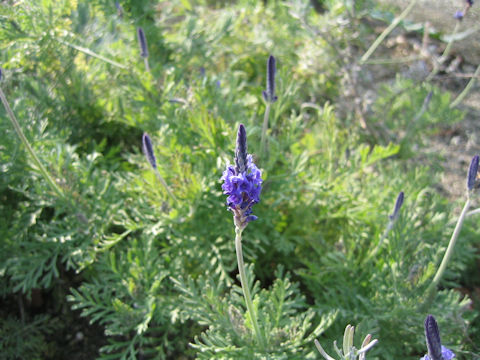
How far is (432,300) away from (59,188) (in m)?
1.94

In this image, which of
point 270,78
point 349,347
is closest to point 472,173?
point 349,347

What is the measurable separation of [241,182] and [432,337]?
67 centimetres

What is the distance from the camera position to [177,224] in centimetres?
239

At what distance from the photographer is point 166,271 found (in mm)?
2234

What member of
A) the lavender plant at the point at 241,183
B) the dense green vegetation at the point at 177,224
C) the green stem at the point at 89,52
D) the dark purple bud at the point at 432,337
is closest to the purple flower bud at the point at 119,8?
the dense green vegetation at the point at 177,224

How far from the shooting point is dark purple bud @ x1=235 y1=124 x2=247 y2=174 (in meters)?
1.18

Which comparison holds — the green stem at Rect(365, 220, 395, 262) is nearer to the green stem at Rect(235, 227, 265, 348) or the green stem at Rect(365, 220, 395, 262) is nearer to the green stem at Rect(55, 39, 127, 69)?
the green stem at Rect(235, 227, 265, 348)

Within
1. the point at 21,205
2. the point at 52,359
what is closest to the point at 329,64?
the point at 21,205

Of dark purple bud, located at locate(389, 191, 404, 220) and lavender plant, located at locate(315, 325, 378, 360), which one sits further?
dark purple bud, located at locate(389, 191, 404, 220)

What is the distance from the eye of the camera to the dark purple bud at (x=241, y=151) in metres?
1.18

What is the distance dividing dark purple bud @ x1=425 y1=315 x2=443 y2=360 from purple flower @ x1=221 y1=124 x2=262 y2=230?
57cm

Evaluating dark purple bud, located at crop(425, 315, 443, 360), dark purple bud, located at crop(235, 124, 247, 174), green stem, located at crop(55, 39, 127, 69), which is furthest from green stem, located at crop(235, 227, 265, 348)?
green stem, located at crop(55, 39, 127, 69)

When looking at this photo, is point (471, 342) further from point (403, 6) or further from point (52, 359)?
point (403, 6)

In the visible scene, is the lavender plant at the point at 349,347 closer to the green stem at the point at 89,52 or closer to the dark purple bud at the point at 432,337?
the dark purple bud at the point at 432,337
